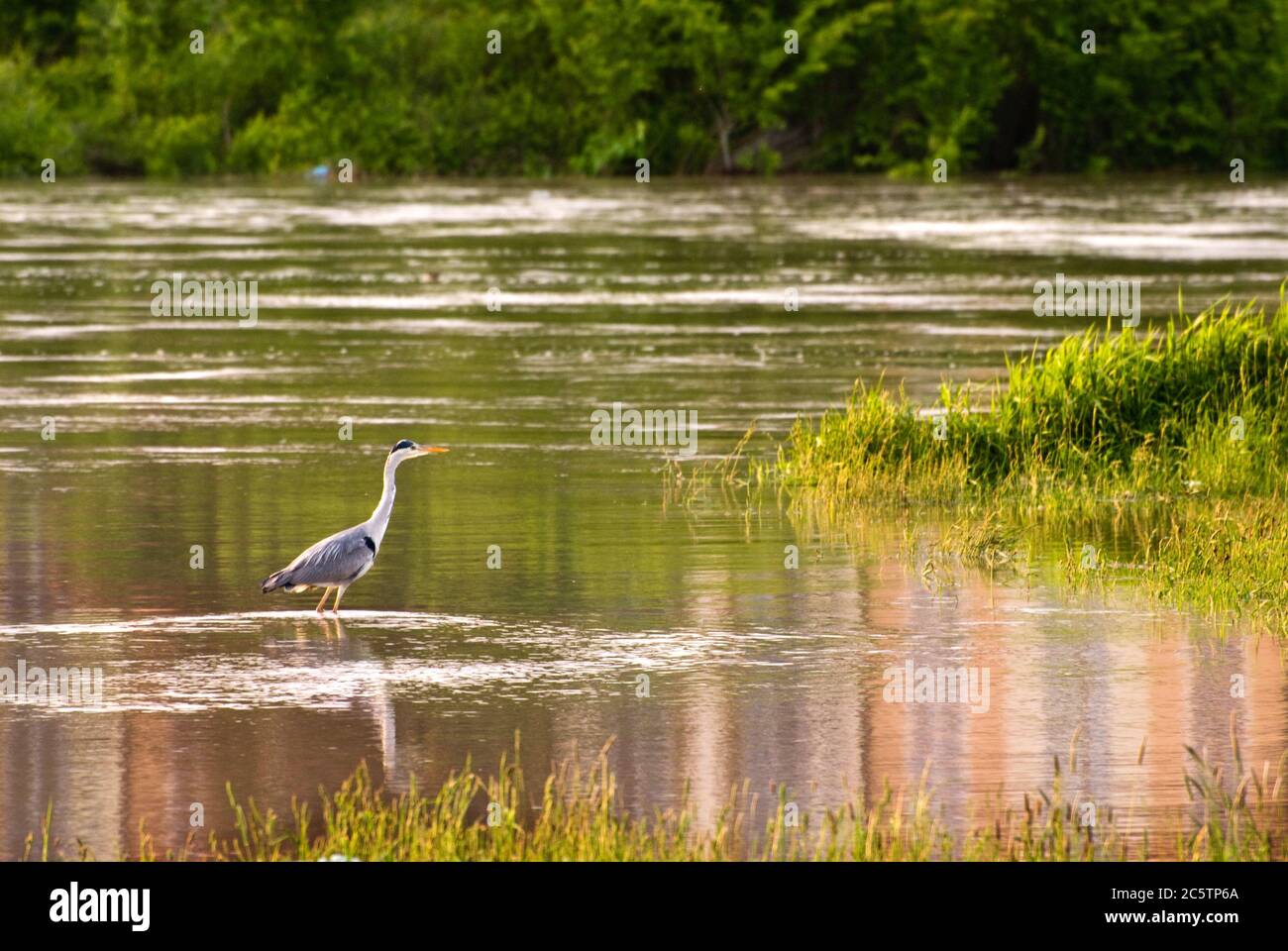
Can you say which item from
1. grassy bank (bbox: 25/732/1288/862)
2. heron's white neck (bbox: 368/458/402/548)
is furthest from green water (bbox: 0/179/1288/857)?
heron's white neck (bbox: 368/458/402/548)

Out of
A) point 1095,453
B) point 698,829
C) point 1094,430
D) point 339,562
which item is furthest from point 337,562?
point 1094,430

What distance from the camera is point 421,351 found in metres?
29.6

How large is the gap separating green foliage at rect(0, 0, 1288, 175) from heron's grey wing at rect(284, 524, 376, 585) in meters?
77.4

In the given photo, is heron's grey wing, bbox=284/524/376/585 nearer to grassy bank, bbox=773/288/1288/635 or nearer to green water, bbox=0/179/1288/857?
green water, bbox=0/179/1288/857

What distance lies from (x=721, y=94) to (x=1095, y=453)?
76138 mm

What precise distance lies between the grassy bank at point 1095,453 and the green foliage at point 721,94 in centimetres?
7077

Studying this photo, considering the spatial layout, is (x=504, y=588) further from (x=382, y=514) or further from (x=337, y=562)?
(x=337, y=562)

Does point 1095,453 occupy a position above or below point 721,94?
below

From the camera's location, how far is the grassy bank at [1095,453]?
16609 mm

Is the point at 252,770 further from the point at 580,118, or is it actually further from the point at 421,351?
the point at 580,118

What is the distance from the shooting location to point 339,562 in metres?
13.5

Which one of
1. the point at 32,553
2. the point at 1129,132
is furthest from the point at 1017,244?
the point at 1129,132

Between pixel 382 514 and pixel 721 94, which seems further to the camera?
pixel 721 94

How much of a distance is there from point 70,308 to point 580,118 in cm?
6134
